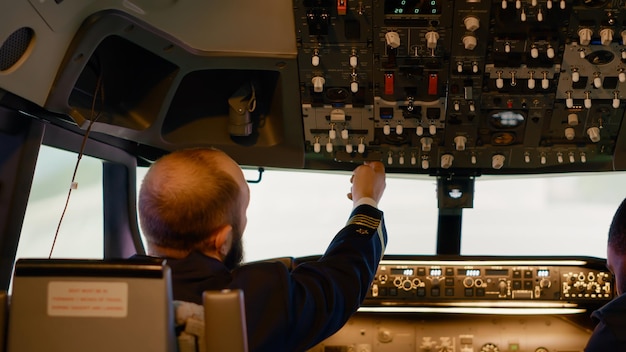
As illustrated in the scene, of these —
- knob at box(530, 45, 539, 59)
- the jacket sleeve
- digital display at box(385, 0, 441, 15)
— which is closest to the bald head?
the jacket sleeve

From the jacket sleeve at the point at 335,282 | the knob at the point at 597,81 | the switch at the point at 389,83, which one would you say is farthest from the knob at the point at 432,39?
the jacket sleeve at the point at 335,282

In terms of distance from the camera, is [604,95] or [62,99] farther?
[604,95]

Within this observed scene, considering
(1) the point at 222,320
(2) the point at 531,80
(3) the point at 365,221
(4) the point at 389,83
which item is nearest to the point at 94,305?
(1) the point at 222,320

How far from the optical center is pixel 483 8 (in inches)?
99.6

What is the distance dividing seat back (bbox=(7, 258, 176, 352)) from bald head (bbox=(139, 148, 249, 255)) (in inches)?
14.1

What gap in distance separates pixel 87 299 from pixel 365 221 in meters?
0.93

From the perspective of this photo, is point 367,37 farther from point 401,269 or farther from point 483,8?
point 401,269

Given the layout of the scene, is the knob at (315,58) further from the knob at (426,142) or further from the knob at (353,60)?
the knob at (426,142)

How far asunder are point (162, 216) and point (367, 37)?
1.29 m

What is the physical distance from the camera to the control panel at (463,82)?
101 inches

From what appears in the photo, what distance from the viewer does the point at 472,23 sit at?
2.52 meters

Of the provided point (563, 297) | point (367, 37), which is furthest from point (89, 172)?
point (563, 297)

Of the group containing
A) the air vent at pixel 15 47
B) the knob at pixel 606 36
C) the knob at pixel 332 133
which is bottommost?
the knob at pixel 332 133

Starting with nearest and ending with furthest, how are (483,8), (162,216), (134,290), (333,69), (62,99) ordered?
(134,290) < (162,216) < (62,99) < (483,8) < (333,69)
